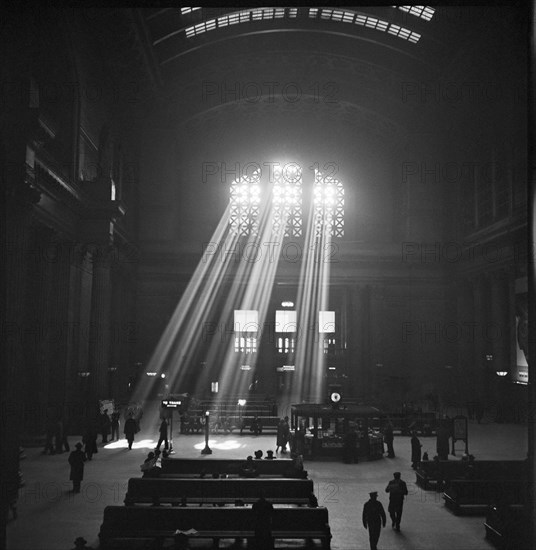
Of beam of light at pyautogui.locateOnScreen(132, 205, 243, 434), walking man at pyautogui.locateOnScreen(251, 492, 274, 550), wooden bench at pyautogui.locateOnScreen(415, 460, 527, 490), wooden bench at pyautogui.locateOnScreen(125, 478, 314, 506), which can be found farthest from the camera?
beam of light at pyautogui.locateOnScreen(132, 205, 243, 434)

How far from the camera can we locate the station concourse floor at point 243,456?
11164mm

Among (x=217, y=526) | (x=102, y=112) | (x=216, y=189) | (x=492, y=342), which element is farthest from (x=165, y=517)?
(x=216, y=189)

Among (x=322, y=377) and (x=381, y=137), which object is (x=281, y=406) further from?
(x=381, y=137)

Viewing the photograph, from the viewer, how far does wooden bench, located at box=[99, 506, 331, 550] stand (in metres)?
10.2

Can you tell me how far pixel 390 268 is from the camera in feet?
124

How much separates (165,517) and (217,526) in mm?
842

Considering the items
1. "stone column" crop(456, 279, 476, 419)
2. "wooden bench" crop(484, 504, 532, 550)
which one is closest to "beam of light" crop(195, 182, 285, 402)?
"stone column" crop(456, 279, 476, 419)

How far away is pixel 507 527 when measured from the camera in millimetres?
10594

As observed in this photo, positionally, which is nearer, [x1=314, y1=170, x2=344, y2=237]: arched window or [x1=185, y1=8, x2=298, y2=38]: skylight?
[x1=185, y1=8, x2=298, y2=38]: skylight

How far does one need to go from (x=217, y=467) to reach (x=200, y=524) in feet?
15.2

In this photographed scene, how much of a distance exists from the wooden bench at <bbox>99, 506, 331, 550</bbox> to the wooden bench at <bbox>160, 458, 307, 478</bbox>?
422cm

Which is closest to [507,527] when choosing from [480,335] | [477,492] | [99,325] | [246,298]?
[477,492]

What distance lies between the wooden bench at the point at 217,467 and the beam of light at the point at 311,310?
22.1 meters

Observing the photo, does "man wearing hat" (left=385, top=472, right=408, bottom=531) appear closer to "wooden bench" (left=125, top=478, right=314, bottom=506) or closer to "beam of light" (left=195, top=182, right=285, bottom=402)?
"wooden bench" (left=125, top=478, right=314, bottom=506)
